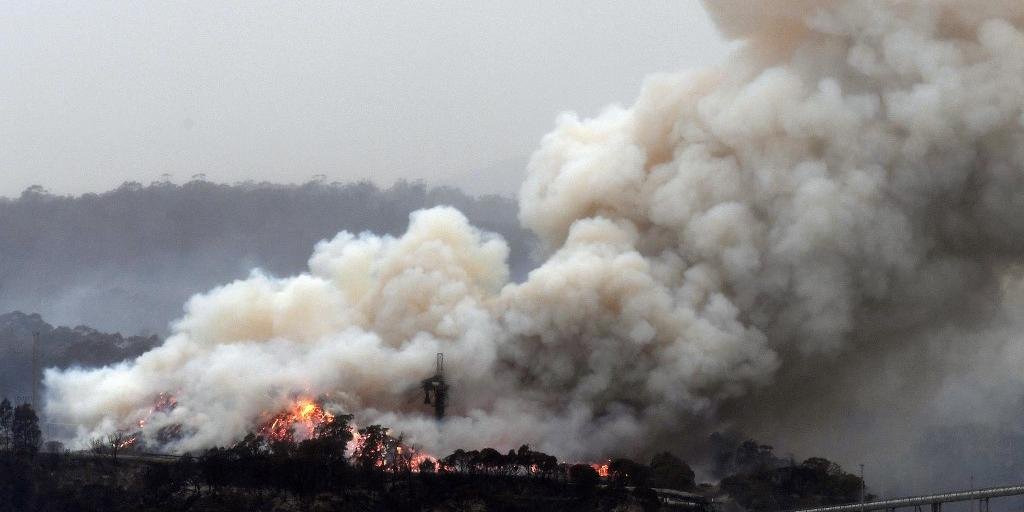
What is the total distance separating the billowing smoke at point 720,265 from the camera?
9406 centimetres

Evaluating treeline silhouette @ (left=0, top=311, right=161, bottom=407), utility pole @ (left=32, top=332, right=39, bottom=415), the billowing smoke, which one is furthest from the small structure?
treeline silhouette @ (left=0, top=311, right=161, bottom=407)

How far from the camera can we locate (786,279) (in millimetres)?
95375

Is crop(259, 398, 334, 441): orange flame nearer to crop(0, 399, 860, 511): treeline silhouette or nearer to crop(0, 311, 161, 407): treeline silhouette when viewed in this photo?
crop(0, 399, 860, 511): treeline silhouette

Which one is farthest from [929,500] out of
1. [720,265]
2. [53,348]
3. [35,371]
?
[53,348]

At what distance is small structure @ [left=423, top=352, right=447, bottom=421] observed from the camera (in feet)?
312

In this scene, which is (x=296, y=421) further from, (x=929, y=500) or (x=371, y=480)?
(x=929, y=500)

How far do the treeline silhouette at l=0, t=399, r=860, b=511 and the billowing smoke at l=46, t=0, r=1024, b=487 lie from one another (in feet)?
8.87

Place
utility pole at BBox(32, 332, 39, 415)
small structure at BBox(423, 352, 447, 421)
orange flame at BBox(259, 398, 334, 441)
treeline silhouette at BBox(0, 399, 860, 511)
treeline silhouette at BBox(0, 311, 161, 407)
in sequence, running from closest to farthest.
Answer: treeline silhouette at BBox(0, 399, 860, 511) → small structure at BBox(423, 352, 447, 421) → orange flame at BBox(259, 398, 334, 441) → utility pole at BBox(32, 332, 39, 415) → treeline silhouette at BBox(0, 311, 161, 407)

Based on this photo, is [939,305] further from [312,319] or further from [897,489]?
[312,319]

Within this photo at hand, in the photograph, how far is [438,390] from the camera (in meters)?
95.0

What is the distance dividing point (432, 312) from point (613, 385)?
8814mm

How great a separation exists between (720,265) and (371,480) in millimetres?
18632

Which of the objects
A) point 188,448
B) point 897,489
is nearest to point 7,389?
point 188,448

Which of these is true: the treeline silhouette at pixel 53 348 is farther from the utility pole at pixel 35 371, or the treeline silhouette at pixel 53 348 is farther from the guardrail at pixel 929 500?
the guardrail at pixel 929 500
